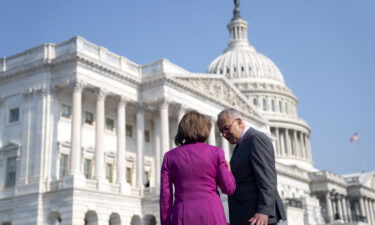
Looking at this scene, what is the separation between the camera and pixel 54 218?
131 feet

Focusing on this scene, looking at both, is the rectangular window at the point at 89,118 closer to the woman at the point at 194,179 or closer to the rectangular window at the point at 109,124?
the rectangular window at the point at 109,124

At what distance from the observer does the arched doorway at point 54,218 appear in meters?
39.4

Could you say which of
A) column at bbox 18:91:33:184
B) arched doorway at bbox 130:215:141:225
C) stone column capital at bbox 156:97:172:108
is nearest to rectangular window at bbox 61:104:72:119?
column at bbox 18:91:33:184

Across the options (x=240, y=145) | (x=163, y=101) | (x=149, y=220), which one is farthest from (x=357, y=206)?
(x=240, y=145)

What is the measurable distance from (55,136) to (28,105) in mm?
3746

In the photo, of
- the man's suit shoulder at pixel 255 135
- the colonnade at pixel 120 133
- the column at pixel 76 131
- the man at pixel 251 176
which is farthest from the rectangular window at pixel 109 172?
the man's suit shoulder at pixel 255 135

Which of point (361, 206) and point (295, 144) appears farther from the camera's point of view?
point (295, 144)

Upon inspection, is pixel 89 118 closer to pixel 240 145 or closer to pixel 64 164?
pixel 64 164

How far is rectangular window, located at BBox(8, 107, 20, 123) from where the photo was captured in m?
44.4

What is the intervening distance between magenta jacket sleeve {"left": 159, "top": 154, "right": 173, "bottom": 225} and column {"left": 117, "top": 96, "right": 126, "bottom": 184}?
38.5m

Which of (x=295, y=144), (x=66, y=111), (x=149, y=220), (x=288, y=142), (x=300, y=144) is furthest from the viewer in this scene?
(x=300, y=144)

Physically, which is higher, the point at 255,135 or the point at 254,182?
the point at 255,135

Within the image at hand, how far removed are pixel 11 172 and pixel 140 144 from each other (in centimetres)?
1196

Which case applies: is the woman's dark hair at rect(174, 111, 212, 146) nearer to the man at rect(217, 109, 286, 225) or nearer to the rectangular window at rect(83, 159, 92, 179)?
the man at rect(217, 109, 286, 225)
